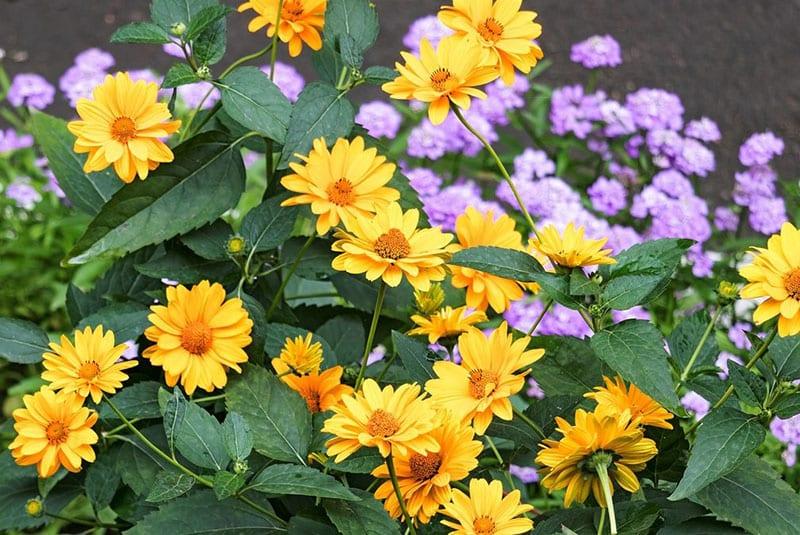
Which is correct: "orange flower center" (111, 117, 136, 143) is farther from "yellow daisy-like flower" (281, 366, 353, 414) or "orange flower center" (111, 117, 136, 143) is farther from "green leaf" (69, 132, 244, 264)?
"yellow daisy-like flower" (281, 366, 353, 414)

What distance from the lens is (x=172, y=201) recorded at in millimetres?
1177

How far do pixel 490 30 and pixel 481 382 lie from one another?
0.37 m

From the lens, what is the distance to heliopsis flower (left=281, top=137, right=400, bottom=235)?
3.37 feet

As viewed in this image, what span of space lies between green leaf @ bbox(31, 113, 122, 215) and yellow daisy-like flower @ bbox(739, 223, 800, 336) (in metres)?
0.78

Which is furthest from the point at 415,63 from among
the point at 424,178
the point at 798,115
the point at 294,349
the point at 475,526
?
the point at 798,115

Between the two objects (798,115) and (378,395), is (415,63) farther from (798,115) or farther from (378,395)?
(798,115)

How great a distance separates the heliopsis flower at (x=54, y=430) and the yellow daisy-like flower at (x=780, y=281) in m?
0.61

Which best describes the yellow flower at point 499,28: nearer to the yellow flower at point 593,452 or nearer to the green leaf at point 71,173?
the yellow flower at point 593,452

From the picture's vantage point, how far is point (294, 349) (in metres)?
1.08

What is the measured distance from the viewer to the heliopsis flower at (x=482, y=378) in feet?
3.03

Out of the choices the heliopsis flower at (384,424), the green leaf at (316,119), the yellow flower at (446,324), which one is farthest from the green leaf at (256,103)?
the heliopsis flower at (384,424)

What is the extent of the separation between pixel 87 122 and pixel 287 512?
455mm

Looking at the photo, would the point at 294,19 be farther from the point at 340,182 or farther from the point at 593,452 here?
the point at 593,452

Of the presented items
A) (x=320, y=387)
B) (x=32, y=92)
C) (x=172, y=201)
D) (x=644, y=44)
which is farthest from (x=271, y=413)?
(x=644, y=44)
